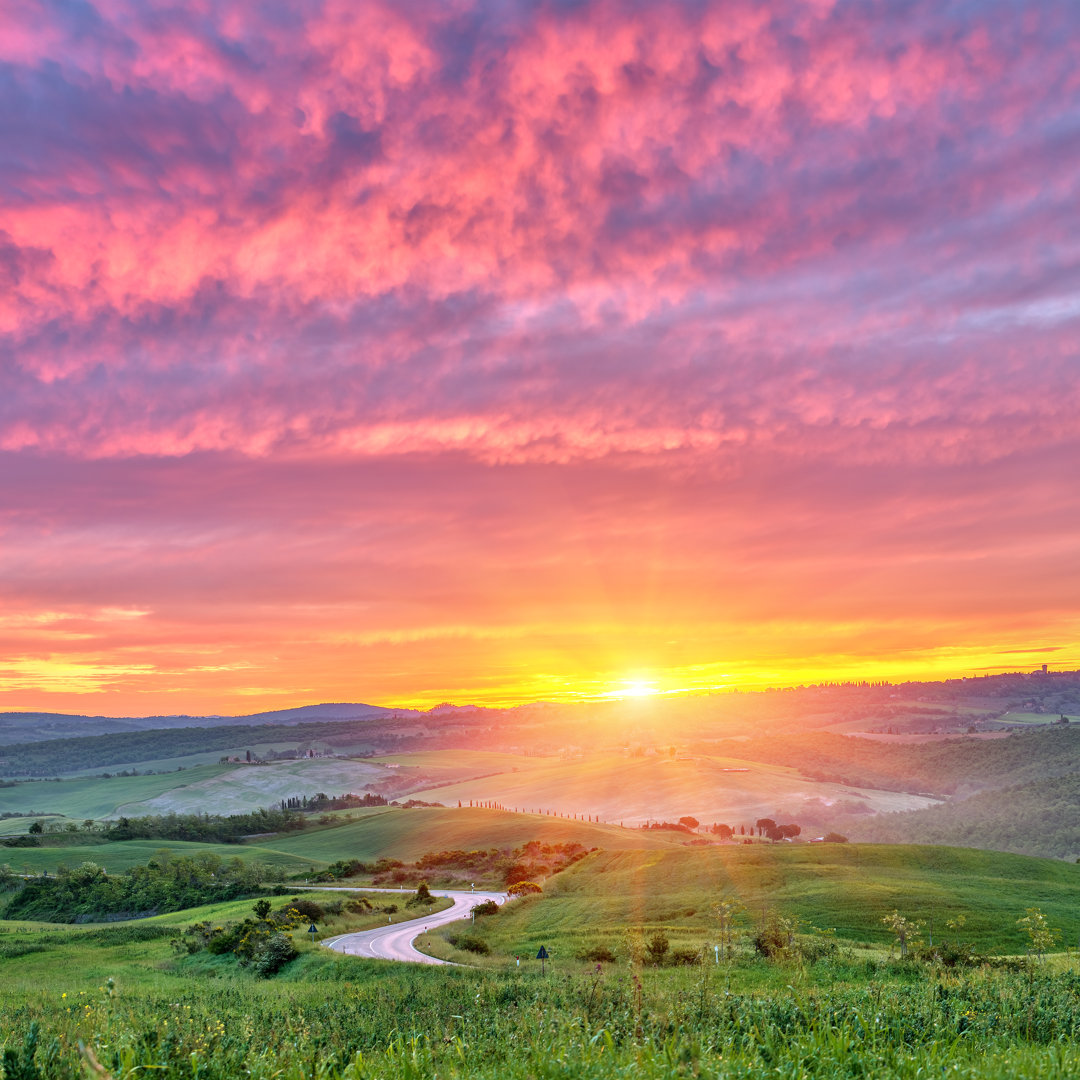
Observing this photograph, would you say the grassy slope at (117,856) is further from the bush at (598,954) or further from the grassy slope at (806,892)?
the bush at (598,954)

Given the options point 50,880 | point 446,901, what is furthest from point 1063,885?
point 50,880

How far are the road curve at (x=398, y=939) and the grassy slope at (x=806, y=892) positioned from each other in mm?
7630

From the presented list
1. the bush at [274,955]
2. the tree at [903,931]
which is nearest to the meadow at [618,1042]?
the tree at [903,931]

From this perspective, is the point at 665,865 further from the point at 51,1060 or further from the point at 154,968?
the point at 51,1060

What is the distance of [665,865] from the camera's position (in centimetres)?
10475

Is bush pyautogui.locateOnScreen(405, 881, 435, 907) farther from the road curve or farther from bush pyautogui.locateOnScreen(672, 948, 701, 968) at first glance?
bush pyautogui.locateOnScreen(672, 948, 701, 968)

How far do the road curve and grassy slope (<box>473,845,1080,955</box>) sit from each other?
25.0ft

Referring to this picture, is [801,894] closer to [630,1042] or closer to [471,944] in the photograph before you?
[471,944]

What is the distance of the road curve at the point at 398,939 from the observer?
63.7m

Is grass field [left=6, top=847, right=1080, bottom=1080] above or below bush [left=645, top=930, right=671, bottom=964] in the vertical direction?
above

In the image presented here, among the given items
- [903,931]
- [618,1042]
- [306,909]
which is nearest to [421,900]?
[306,909]

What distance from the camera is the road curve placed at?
63.7 meters

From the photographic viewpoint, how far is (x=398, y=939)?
245ft

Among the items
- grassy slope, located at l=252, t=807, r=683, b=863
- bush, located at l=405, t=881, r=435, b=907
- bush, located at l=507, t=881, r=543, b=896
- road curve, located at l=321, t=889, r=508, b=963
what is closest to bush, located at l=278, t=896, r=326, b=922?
road curve, located at l=321, t=889, r=508, b=963
